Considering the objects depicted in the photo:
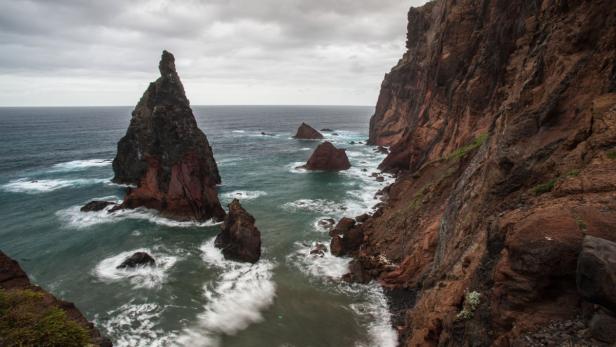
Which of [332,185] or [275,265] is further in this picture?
[332,185]

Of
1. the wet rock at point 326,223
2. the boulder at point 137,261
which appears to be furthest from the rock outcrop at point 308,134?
the boulder at point 137,261

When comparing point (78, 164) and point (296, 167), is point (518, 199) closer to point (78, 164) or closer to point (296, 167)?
point (296, 167)

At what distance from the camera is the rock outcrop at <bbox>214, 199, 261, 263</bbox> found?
31844mm

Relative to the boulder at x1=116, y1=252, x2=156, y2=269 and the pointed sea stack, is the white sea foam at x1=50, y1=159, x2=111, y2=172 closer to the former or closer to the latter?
the pointed sea stack

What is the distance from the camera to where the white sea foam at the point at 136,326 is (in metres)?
21.8

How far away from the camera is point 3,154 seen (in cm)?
9031

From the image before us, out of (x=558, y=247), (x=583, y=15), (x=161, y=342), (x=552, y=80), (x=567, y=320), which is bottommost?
(x=161, y=342)

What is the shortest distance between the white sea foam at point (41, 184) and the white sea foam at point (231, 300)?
4199 centimetres

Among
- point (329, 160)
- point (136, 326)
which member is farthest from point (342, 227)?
point (329, 160)

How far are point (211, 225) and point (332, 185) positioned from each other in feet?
72.6

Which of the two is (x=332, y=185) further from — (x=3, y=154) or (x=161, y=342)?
(x=3, y=154)

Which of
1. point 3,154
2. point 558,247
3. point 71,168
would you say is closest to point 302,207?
point 558,247

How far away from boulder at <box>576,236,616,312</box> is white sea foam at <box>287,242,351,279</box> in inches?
830

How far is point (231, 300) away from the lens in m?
25.9
